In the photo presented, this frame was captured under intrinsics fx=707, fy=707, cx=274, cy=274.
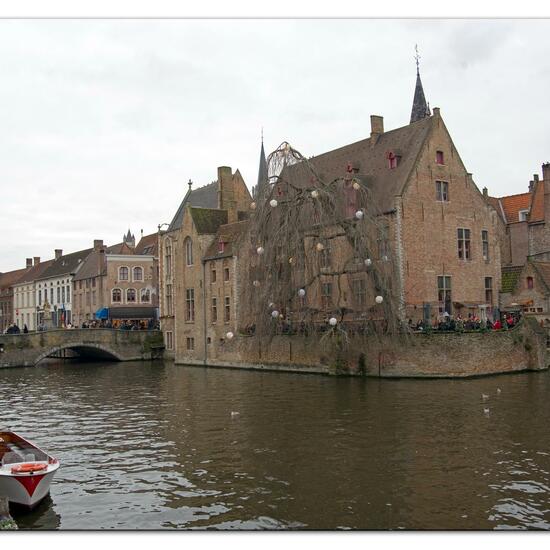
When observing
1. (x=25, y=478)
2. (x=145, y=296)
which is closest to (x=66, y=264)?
(x=145, y=296)

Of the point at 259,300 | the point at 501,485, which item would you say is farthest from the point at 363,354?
the point at 501,485

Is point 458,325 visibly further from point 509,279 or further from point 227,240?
point 227,240

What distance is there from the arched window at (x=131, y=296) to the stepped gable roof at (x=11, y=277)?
2620 centimetres

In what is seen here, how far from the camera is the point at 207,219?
4219 centimetres

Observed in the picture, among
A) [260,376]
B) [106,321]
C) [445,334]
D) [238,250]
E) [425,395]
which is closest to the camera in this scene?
[425,395]

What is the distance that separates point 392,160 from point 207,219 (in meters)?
12.9

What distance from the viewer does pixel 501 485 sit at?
11945 mm

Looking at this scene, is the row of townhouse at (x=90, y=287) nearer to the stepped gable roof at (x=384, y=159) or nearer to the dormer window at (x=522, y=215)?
the stepped gable roof at (x=384, y=159)

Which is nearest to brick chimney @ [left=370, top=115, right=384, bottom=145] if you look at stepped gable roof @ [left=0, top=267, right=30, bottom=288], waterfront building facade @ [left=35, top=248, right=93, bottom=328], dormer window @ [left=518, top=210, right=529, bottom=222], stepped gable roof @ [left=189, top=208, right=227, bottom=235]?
stepped gable roof @ [left=189, top=208, right=227, bottom=235]

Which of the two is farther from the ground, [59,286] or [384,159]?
[384,159]

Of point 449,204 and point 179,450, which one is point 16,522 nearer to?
point 179,450

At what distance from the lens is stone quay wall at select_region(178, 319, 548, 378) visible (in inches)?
1072

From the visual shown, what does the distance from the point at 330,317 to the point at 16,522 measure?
19.6m

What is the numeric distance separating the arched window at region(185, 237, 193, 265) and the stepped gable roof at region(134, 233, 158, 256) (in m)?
17.6
